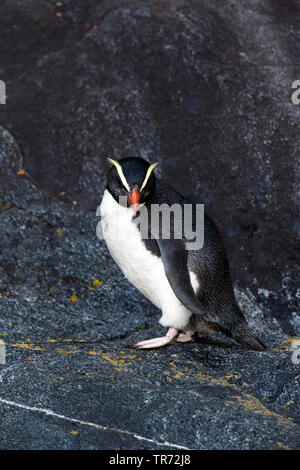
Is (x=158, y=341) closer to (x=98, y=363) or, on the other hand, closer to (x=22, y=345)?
(x=98, y=363)

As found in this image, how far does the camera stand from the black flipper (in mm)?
2793

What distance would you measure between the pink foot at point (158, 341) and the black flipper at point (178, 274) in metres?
0.20

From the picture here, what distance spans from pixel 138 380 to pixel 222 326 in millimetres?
668

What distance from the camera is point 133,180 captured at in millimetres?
2740

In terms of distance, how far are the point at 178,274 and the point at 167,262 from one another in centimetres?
6

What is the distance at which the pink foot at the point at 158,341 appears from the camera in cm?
290

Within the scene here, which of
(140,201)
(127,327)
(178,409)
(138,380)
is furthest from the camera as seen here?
(127,327)

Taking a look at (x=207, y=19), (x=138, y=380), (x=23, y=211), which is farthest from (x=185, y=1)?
(x=138, y=380)

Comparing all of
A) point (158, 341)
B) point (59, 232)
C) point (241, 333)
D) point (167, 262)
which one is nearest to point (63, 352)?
point (158, 341)

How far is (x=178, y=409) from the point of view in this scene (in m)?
2.29

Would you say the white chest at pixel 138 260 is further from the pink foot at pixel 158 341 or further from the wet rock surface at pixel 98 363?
the wet rock surface at pixel 98 363

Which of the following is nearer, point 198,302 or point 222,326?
point 198,302

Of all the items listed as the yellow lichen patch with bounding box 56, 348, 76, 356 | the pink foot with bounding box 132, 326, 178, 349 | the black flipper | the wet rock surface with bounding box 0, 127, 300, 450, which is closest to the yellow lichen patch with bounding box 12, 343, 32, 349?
the wet rock surface with bounding box 0, 127, 300, 450

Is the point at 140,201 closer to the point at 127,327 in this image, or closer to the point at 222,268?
the point at 222,268
